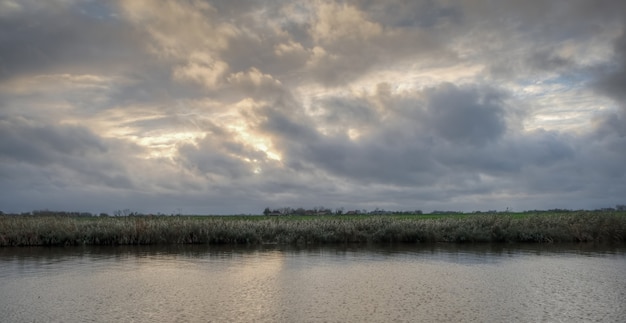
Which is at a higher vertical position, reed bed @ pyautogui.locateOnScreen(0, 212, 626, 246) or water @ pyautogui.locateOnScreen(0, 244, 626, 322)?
reed bed @ pyautogui.locateOnScreen(0, 212, 626, 246)

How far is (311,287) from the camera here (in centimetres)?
2011

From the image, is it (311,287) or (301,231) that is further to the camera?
(301,231)

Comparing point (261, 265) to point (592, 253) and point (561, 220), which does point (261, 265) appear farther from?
point (561, 220)

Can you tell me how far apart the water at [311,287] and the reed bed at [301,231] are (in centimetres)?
528

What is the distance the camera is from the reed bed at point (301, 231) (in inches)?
1529

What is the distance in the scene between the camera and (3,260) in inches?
1153

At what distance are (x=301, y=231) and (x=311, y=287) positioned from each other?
71.7 ft

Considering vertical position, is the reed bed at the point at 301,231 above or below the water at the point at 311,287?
above

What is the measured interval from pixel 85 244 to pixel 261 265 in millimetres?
19192

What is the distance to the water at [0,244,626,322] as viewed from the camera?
15.3m

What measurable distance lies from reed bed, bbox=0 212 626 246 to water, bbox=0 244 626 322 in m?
5.28

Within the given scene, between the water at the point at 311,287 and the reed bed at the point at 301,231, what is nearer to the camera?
the water at the point at 311,287

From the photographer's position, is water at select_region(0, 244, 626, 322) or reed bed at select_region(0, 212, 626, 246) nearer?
water at select_region(0, 244, 626, 322)

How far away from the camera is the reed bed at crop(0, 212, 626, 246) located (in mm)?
38844
